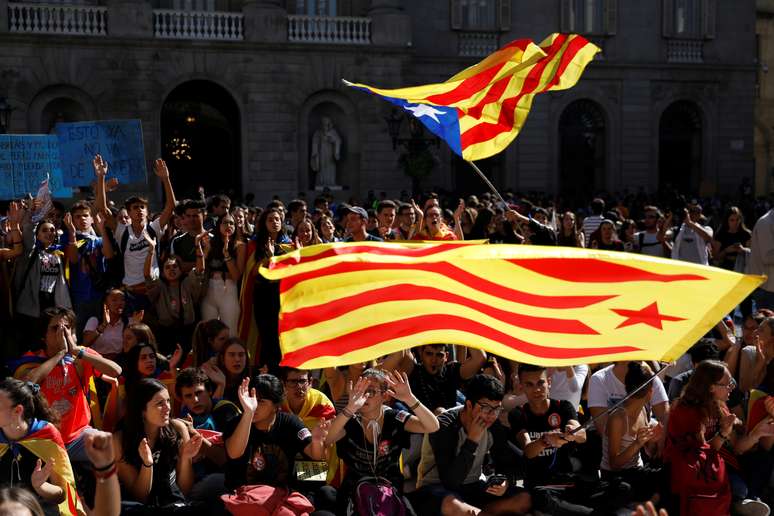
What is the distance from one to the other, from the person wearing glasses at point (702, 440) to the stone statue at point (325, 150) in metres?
20.3

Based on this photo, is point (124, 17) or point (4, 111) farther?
point (124, 17)

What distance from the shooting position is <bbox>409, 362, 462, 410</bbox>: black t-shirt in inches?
295

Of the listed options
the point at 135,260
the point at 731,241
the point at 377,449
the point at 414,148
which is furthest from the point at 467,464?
the point at 414,148

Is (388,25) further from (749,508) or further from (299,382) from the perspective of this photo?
(749,508)

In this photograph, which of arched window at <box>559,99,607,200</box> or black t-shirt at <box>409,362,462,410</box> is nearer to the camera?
black t-shirt at <box>409,362,462,410</box>

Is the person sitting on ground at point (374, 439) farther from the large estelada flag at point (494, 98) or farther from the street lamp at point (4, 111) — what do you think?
the street lamp at point (4, 111)

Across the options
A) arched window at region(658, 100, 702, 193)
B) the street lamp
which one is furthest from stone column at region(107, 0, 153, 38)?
arched window at region(658, 100, 702, 193)

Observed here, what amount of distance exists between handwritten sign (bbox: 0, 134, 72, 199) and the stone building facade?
12.4 metres

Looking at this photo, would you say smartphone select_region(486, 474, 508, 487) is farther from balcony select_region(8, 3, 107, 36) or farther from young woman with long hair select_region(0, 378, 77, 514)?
balcony select_region(8, 3, 107, 36)

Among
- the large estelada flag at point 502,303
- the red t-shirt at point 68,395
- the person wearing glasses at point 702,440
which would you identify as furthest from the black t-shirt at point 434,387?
the large estelada flag at point 502,303

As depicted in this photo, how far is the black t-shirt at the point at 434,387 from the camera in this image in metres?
7.48

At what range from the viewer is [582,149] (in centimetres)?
3041

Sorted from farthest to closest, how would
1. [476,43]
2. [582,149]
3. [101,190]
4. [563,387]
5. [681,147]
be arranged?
[681,147], [582,149], [476,43], [101,190], [563,387]

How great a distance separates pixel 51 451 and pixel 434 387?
122 inches
